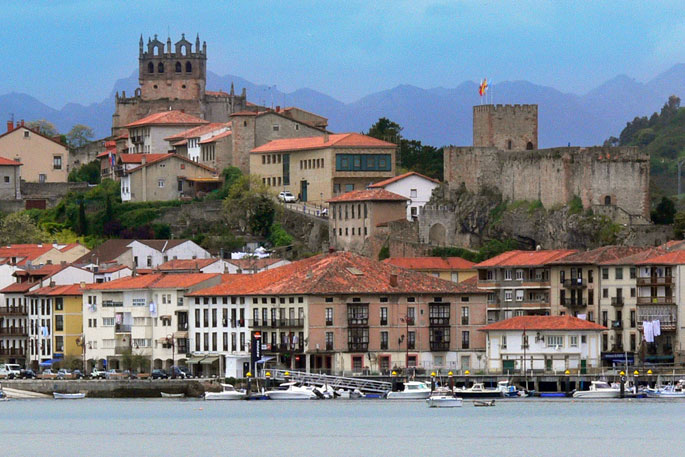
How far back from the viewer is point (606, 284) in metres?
114

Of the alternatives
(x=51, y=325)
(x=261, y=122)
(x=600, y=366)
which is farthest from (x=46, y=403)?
(x=261, y=122)

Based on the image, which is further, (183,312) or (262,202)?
(262,202)

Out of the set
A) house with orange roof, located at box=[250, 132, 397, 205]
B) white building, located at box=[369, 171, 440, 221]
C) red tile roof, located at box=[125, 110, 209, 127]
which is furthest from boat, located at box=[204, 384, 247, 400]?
red tile roof, located at box=[125, 110, 209, 127]

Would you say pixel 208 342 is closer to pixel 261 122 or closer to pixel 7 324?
pixel 7 324

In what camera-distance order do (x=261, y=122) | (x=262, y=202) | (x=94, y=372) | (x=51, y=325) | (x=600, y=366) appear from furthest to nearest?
(x=261, y=122) → (x=262, y=202) → (x=51, y=325) → (x=94, y=372) → (x=600, y=366)

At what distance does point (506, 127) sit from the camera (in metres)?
132

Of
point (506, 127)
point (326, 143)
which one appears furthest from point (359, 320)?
point (326, 143)

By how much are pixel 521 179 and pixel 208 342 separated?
22598 mm

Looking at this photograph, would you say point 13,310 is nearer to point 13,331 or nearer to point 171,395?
point 13,331

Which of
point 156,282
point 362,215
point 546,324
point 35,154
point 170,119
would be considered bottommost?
point 546,324

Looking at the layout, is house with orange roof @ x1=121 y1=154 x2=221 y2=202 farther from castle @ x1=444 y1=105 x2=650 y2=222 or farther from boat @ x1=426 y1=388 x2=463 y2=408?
boat @ x1=426 y1=388 x2=463 y2=408

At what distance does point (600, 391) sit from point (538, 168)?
23.3 metres

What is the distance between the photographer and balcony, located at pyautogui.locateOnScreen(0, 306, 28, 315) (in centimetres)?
12720

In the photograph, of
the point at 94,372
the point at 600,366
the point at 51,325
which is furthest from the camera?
the point at 51,325
